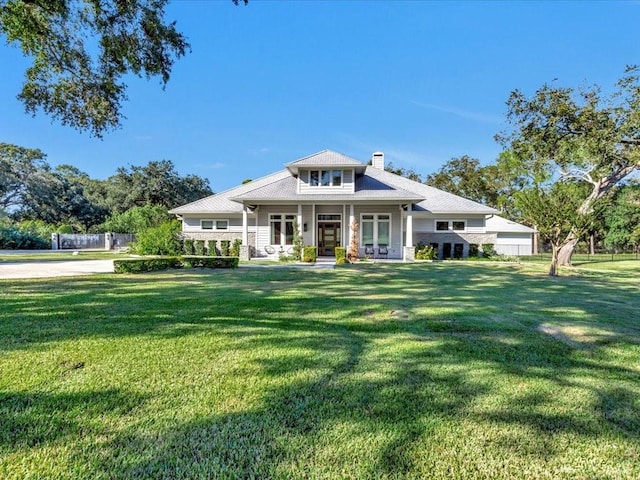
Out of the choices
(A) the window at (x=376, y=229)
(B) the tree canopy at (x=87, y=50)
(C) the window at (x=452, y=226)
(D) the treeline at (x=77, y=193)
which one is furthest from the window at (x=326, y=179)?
(D) the treeline at (x=77, y=193)

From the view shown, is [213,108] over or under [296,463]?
over

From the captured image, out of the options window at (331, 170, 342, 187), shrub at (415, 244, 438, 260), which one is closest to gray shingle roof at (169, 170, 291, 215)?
window at (331, 170, 342, 187)

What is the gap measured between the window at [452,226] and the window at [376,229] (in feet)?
12.4

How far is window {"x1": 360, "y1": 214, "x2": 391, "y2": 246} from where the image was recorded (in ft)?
68.7

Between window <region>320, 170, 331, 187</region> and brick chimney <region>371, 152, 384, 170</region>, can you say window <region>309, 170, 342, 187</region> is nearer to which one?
window <region>320, 170, 331, 187</region>

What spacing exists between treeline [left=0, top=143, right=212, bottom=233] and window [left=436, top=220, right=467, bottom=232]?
26137mm

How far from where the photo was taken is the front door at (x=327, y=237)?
21125 millimetres

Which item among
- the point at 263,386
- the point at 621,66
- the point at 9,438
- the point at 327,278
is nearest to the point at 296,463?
the point at 263,386

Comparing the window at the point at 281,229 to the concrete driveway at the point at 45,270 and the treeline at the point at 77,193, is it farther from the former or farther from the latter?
the treeline at the point at 77,193

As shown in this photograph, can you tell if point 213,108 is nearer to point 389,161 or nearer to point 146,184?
point 146,184

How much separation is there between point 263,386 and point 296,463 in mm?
1029

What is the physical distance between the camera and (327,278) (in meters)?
10.8

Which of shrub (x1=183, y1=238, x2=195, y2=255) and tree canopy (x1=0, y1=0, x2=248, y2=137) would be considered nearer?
tree canopy (x1=0, y1=0, x2=248, y2=137)

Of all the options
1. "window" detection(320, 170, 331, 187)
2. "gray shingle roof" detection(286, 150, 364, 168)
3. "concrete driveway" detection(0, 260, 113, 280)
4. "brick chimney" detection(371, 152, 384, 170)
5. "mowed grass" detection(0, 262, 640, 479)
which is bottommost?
"mowed grass" detection(0, 262, 640, 479)
